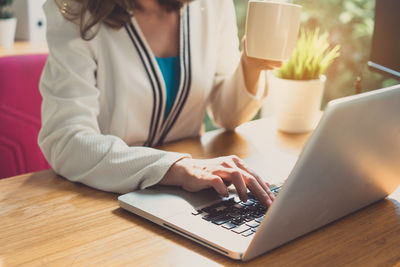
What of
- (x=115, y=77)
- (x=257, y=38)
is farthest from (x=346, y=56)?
(x=115, y=77)

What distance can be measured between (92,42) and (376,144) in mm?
708

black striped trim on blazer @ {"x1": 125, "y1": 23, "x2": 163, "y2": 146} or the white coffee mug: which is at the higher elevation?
the white coffee mug

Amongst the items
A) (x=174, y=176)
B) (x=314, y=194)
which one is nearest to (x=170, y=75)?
(x=174, y=176)

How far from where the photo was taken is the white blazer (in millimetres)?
984

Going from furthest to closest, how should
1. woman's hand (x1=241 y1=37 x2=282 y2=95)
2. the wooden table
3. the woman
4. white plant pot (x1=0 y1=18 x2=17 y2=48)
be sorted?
white plant pot (x1=0 y1=18 x2=17 y2=48) < woman's hand (x1=241 y1=37 x2=282 y2=95) < the woman < the wooden table

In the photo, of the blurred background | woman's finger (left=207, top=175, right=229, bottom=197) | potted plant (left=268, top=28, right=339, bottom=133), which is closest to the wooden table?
woman's finger (left=207, top=175, right=229, bottom=197)

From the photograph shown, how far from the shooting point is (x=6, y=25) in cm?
208

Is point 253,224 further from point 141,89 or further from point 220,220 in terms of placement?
point 141,89

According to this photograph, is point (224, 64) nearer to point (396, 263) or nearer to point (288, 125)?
point (288, 125)

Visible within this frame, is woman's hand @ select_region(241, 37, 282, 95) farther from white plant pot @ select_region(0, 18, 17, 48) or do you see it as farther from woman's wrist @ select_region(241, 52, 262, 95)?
white plant pot @ select_region(0, 18, 17, 48)

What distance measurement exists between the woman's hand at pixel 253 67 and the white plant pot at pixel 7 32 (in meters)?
1.22

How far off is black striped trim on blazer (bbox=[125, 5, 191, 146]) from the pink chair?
427mm

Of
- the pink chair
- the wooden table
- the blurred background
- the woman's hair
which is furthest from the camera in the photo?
the blurred background

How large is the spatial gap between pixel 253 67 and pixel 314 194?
0.68m
